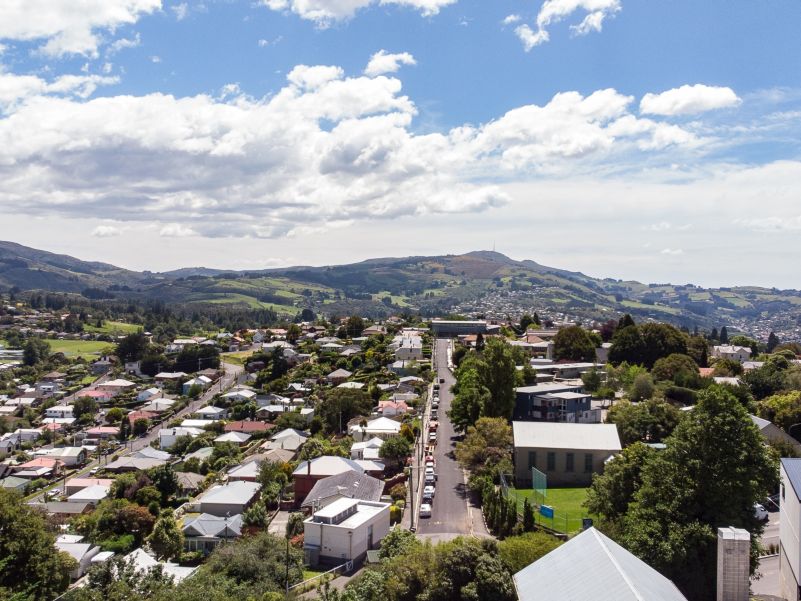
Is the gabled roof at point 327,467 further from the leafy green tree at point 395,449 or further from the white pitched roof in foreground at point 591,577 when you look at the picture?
the white pitched roof in foreground at point 591,577

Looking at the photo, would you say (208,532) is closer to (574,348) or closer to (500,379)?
(500,379)

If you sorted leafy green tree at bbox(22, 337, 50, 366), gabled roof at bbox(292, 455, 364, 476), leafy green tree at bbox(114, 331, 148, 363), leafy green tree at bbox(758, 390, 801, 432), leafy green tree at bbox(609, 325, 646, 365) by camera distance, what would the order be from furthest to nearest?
leafy green tree at bbox(22, 337, 50, 366) < leafy green tree at bbox(114, 331, 148, 363) < leafy green tree at bbox(609, 325, 646, 365) < leafy green tree at bbox(758, 390, 801, 432) < gabled roof at bbox(292, 455, 364, 476)

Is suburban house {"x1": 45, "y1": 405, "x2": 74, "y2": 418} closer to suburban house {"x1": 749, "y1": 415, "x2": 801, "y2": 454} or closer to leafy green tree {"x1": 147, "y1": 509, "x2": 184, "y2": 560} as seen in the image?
leafy green tree {"x1": 147, "y1": 509, "x2": 184, "y2": 560}

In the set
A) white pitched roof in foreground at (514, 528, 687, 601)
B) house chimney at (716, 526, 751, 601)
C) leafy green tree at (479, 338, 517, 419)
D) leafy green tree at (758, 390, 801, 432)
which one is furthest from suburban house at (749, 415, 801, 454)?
white pitched roof in foreground at (514, 528, 687, 601)

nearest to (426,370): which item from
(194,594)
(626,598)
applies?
(194,594)

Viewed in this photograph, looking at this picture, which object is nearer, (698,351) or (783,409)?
(783,409)

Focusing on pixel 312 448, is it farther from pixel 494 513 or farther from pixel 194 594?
pixel 194 594

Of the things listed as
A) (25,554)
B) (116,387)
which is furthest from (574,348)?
(25,554)
